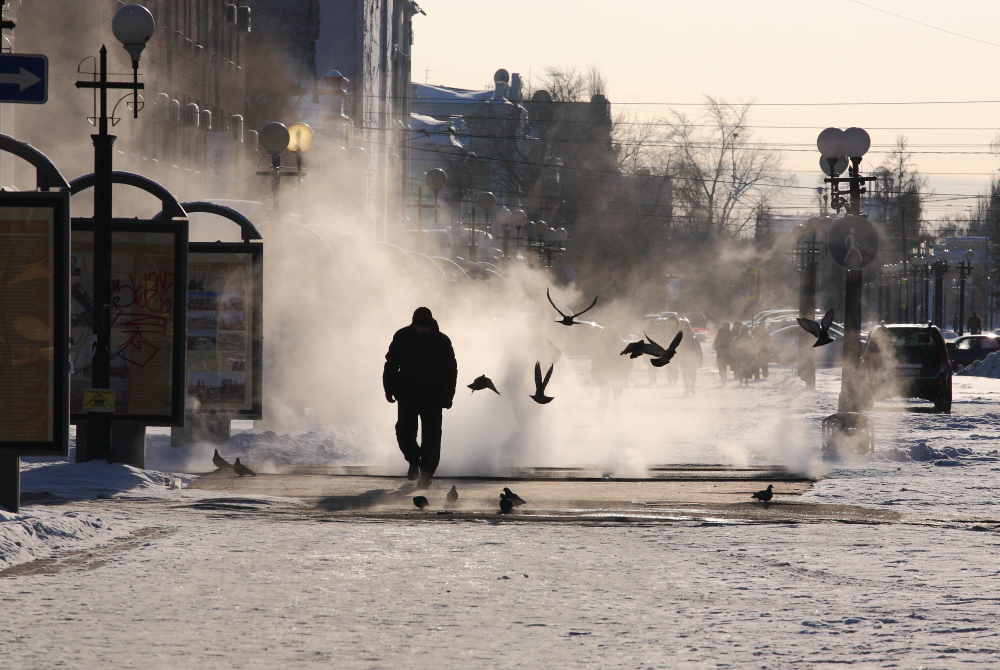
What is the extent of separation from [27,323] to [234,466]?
3.74 meters

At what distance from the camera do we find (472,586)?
7.24 m

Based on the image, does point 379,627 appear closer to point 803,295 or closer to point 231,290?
point 231,290

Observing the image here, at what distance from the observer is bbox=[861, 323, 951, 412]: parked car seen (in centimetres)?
2508

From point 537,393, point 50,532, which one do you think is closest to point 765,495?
point 537,393

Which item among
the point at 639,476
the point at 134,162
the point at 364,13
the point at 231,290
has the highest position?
the point at 364,13

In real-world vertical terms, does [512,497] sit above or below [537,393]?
below

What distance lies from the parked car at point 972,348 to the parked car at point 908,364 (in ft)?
75.7

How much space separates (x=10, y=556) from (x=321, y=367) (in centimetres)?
1095

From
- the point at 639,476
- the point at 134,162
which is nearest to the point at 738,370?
the point at 134,162

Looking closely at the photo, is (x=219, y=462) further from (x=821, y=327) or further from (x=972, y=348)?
(x=972, y=348)

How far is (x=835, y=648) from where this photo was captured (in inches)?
233

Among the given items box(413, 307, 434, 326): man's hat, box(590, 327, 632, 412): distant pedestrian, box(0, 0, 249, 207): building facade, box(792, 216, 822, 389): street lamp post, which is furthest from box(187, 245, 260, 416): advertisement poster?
box(792, 216, 822, 389): street lamp post

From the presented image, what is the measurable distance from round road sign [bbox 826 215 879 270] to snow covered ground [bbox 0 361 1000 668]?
4231mm

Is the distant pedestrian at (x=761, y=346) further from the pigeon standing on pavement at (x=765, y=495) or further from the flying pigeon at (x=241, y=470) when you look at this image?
the pigeon standing on pavement at (x=765, y=495)
